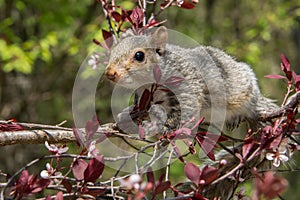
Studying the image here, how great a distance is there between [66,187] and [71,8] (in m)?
2.68

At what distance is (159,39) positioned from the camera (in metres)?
1.79

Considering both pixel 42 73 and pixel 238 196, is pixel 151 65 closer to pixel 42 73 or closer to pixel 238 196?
pixel 238 196

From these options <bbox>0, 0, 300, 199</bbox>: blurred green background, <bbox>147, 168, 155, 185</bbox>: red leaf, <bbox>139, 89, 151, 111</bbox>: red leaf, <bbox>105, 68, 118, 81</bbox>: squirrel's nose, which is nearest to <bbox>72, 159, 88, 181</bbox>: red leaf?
<bbox>147, 168, 155, 185</bbox>: red leaf

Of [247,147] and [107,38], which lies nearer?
[247,147]

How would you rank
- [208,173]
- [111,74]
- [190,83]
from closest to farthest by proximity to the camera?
1. [208,173]
2. [111,74]
3. [190,83]

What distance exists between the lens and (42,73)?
4191mm

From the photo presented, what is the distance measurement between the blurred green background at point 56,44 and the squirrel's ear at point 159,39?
1109 mm

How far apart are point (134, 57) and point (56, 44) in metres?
2.10

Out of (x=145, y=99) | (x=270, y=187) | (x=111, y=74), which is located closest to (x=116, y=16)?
(x=111, y=74)

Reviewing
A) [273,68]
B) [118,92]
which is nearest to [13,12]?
[118,92]

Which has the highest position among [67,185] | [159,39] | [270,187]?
[159,39]

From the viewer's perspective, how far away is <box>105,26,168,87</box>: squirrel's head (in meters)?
Answer: 1.63

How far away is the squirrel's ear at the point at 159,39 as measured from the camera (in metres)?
1.75

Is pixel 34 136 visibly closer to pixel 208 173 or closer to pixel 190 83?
pixel 208 173
